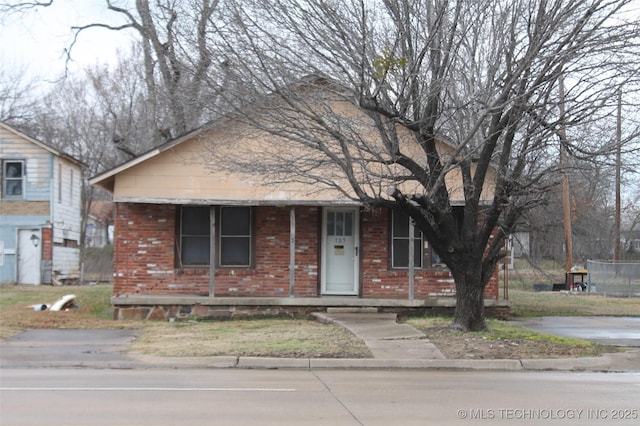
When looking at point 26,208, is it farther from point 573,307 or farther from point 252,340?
point 573,307

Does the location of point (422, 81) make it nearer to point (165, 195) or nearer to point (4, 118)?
point (165, 195)

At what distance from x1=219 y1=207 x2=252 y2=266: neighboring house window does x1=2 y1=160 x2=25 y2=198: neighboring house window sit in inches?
560

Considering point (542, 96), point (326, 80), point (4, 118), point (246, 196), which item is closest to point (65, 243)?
point (4, 118)

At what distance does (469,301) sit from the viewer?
1486cm

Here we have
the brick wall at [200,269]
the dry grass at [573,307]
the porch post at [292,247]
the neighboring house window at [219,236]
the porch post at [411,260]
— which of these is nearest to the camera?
the porch post at [292,247]

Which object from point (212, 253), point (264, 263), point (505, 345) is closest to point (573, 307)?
point (264, 263)

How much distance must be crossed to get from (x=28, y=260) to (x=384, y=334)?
20.0 metres

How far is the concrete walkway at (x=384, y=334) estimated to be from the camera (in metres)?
12.8

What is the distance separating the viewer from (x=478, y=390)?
9.92 meters

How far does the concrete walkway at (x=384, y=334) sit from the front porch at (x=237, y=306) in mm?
272

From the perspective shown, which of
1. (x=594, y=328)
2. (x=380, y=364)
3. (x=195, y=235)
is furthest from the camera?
(x=195, y=235)

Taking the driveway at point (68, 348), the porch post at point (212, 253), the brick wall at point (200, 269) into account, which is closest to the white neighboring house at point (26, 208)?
the brick wall at point (200, 269)

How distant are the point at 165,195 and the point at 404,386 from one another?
392 inches

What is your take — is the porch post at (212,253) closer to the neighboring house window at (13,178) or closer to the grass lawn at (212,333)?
the grass lawn at (212,333)
